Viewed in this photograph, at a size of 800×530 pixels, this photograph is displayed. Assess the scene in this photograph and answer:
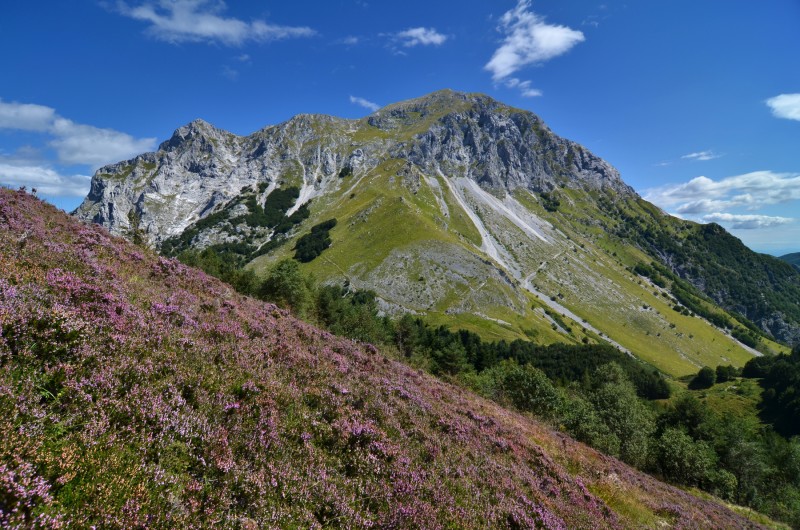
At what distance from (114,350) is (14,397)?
7.15 ft

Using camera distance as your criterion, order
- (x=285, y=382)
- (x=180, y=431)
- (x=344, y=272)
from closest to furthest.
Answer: (x=180, y=431)
(x=285, y=382)
(x=344, y=272)

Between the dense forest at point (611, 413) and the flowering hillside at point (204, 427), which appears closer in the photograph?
the flowering hillside at point (204, 427)

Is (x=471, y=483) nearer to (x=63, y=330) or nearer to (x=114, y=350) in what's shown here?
(x=114, y=350)

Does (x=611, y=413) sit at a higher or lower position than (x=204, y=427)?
lower

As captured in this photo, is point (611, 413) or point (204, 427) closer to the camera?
point (204, 427)

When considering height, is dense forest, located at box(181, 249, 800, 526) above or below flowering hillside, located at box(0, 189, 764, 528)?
below

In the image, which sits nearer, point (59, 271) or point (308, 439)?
point (308, 439)

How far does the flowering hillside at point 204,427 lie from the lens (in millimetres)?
4199

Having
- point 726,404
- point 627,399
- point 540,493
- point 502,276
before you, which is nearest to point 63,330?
point 540,493

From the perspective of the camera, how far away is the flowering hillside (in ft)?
13.8

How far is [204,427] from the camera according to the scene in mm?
5844

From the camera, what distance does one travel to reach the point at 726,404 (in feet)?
468

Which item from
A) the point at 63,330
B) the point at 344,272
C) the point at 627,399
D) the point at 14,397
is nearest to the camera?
the point at 14,397

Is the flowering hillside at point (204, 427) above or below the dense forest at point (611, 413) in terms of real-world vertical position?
above
